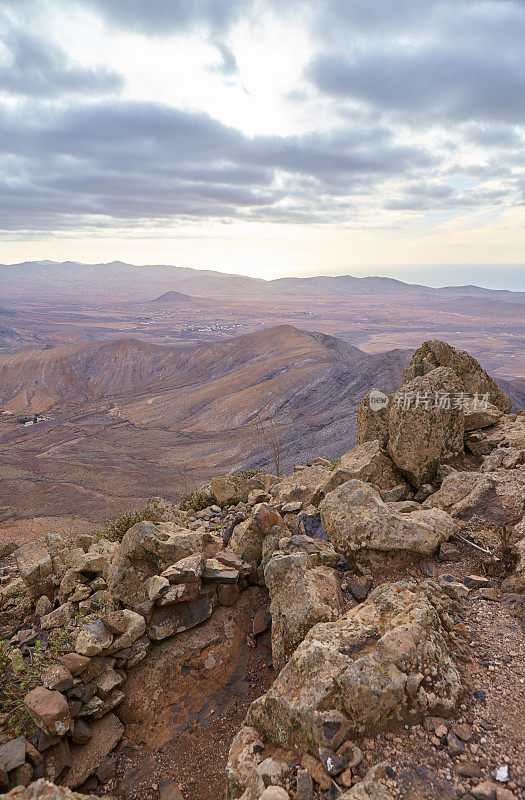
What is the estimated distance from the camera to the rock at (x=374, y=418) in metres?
11.2

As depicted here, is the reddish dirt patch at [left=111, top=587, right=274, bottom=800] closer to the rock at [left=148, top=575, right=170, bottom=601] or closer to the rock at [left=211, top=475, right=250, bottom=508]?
the rock at [left=148, top=575, right=170, bottom=601]

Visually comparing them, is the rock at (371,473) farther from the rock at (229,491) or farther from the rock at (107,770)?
the rock at (107,770)

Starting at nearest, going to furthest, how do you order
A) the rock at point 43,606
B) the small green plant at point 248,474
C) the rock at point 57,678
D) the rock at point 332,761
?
the rock at point 332,761
the rock at point 57,678
the rock at point 43,606
the small green plant at point 248,474

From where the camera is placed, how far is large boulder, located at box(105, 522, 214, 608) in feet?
23.6

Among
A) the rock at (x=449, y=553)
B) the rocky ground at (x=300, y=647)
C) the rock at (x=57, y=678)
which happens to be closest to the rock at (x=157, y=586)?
the rocky ground at (x=300, y=647)

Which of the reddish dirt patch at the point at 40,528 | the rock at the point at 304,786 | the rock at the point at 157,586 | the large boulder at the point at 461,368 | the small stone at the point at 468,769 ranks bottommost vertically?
the reddish dirt patch at the point at 40,528

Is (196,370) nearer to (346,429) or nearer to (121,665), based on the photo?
(346,429)

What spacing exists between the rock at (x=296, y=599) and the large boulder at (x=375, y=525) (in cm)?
70

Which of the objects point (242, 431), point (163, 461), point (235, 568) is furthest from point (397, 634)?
point (242, 431)

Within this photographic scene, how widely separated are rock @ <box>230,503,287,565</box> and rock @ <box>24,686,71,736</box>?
137 inches

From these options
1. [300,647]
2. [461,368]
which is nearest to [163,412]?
[461,368]

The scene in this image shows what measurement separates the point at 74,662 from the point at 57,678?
0.26 meters

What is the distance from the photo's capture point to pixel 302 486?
11289mm

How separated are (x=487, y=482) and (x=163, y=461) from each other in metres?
41.0
